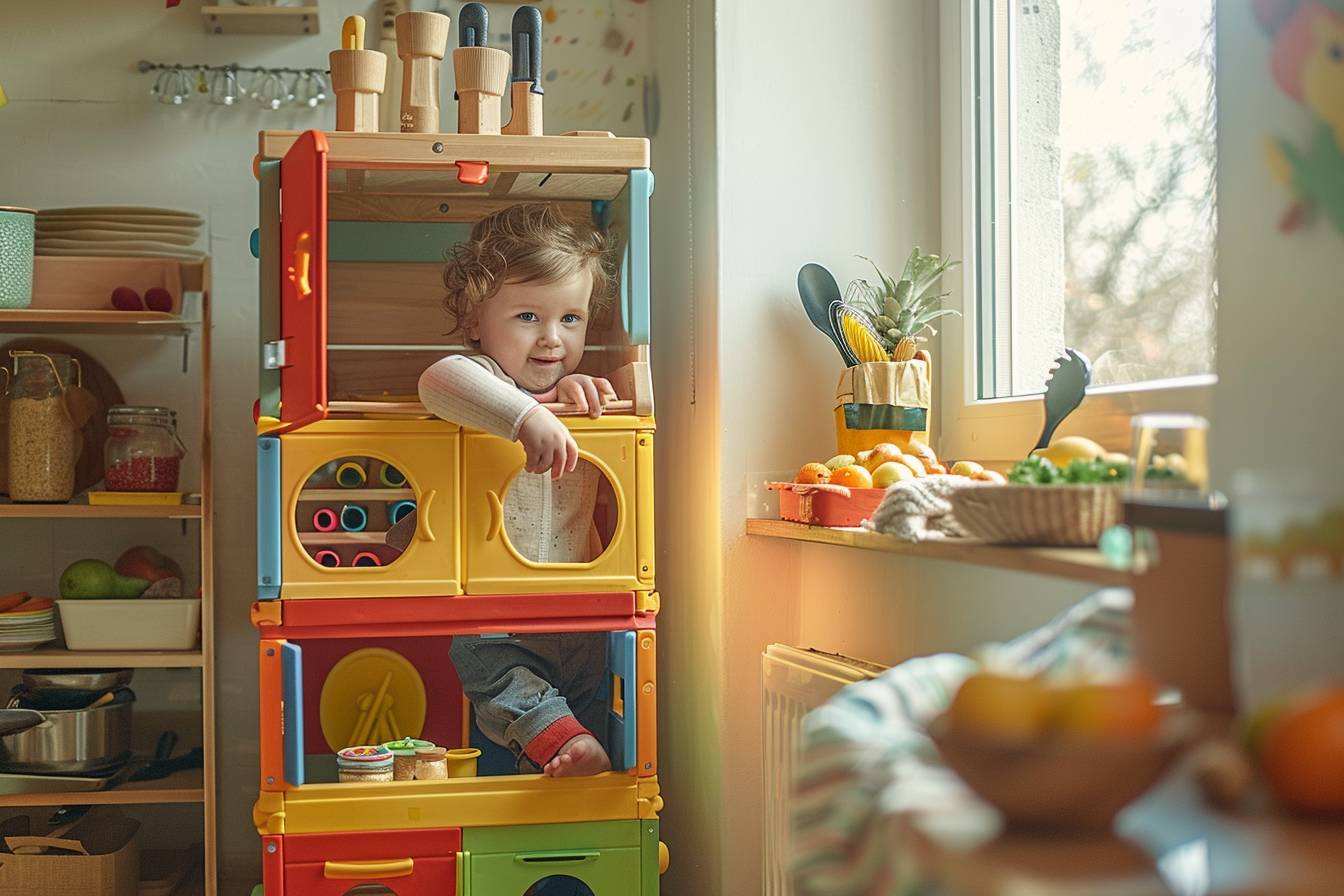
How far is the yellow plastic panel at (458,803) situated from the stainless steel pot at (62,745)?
68cm

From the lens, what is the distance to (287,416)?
68.5 inches

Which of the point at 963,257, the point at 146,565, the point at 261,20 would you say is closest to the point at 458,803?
the point at 146,565

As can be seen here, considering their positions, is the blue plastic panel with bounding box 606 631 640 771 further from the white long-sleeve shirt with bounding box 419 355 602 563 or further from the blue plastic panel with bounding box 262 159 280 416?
the blue plastic panel with bounding box 262 159 280 416

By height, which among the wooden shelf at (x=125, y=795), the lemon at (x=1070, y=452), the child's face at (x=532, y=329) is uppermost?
the child's face at (x=532, y=329)

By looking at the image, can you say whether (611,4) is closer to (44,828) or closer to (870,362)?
(870,362)

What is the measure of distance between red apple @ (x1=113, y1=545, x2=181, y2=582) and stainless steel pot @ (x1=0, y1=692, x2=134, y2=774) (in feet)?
0.79

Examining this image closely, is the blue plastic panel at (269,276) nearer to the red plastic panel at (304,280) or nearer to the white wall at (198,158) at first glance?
the red plastic panel at (304,280)

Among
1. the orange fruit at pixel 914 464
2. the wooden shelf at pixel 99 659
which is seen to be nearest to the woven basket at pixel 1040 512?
the orange fruit at pixel 914 464

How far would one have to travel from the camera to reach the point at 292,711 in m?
1.79

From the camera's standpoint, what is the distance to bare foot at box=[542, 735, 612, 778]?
1827 mm

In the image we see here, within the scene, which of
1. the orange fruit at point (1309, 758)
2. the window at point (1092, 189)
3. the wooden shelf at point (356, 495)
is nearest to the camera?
the orange fruit at point (1309, 758)

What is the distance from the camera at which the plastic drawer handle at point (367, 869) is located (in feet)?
5.84

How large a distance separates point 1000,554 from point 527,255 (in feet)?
3.29

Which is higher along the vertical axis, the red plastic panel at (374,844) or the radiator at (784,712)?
the radiator at (784,712)
